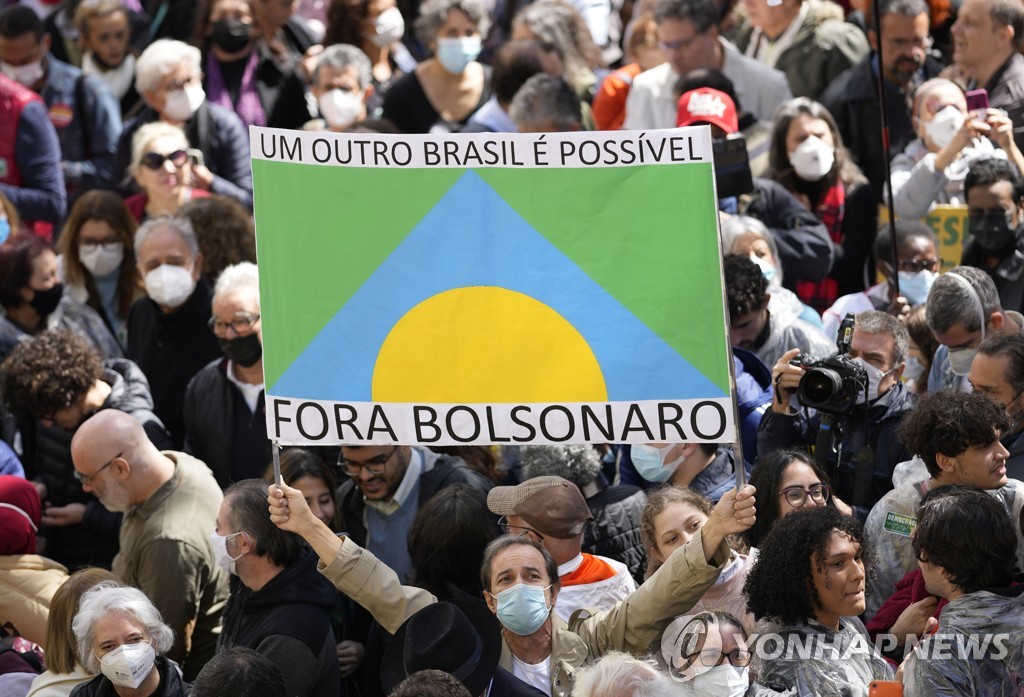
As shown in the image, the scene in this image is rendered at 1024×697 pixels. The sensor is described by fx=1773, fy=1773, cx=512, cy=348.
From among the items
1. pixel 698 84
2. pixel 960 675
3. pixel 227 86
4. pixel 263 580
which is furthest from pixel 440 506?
pixel 227 86

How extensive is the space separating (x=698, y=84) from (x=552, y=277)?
448 cm

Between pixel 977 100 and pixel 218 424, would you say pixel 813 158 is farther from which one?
pixel 218 424

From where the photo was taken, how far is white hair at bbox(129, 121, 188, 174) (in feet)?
33.6

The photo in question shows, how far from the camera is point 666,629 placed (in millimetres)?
5914

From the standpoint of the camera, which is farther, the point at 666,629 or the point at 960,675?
the point at 666,629

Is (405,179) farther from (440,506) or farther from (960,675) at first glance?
(960,675)

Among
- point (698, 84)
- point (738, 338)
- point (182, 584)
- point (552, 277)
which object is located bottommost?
point (182, 584)

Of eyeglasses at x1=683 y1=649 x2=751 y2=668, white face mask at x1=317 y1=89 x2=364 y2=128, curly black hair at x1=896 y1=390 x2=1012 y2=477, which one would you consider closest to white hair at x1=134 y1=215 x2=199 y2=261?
white face mask at x1=317 y1=89 x2=364 y2=128

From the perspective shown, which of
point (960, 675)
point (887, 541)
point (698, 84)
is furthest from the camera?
point (698, 84)

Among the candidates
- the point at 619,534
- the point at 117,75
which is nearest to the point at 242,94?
the point at 117,75

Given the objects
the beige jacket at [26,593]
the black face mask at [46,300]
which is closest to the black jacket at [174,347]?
the black face mask at [46,300]

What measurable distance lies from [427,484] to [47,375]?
2.00 m

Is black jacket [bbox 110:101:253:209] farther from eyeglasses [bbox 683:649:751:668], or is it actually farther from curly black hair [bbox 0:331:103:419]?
eyeglasses [bbox 683:649:751:668]

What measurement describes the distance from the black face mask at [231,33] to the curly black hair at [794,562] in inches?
276
